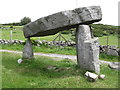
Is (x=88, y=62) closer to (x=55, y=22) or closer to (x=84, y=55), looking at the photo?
(x=84, y=55)

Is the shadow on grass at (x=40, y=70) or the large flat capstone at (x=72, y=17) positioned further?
Result: the large flat capstone at (x=72, y=17)

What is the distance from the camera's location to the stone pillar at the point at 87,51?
327 inches

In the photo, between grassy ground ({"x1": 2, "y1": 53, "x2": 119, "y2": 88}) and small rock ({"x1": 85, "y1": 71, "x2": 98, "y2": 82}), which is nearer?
grassy ground ({"x1": 2, "y1": 53, "x2": 119, "y2": 88})

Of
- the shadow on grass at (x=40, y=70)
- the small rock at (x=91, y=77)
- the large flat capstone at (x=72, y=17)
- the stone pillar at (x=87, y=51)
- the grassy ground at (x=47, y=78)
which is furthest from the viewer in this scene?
the large flat capstone at (x=72, y=17)

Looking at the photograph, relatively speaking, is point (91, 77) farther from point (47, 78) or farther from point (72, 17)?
point (72, 17)

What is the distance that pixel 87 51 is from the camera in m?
8.40

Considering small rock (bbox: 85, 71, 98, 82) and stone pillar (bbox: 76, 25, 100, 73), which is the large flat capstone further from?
small rock (bbox: 85, 71, 98, 82)

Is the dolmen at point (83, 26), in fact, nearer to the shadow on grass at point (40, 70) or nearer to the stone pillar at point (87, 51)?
the stone pillar at point (87, 51)

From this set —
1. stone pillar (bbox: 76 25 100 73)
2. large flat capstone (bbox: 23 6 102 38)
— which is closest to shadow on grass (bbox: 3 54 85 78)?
stone pillar (bbox: 76 25 100 73)

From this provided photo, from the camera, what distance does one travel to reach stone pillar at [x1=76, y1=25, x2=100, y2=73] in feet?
27.3

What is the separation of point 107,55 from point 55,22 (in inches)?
332

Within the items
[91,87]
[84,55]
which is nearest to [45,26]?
[84,55]

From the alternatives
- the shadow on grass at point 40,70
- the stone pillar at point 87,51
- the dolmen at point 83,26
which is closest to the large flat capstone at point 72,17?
the dolmen at point 83,26

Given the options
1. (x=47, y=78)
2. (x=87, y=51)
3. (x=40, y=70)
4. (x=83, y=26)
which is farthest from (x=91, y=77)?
(x=40, y=70)
